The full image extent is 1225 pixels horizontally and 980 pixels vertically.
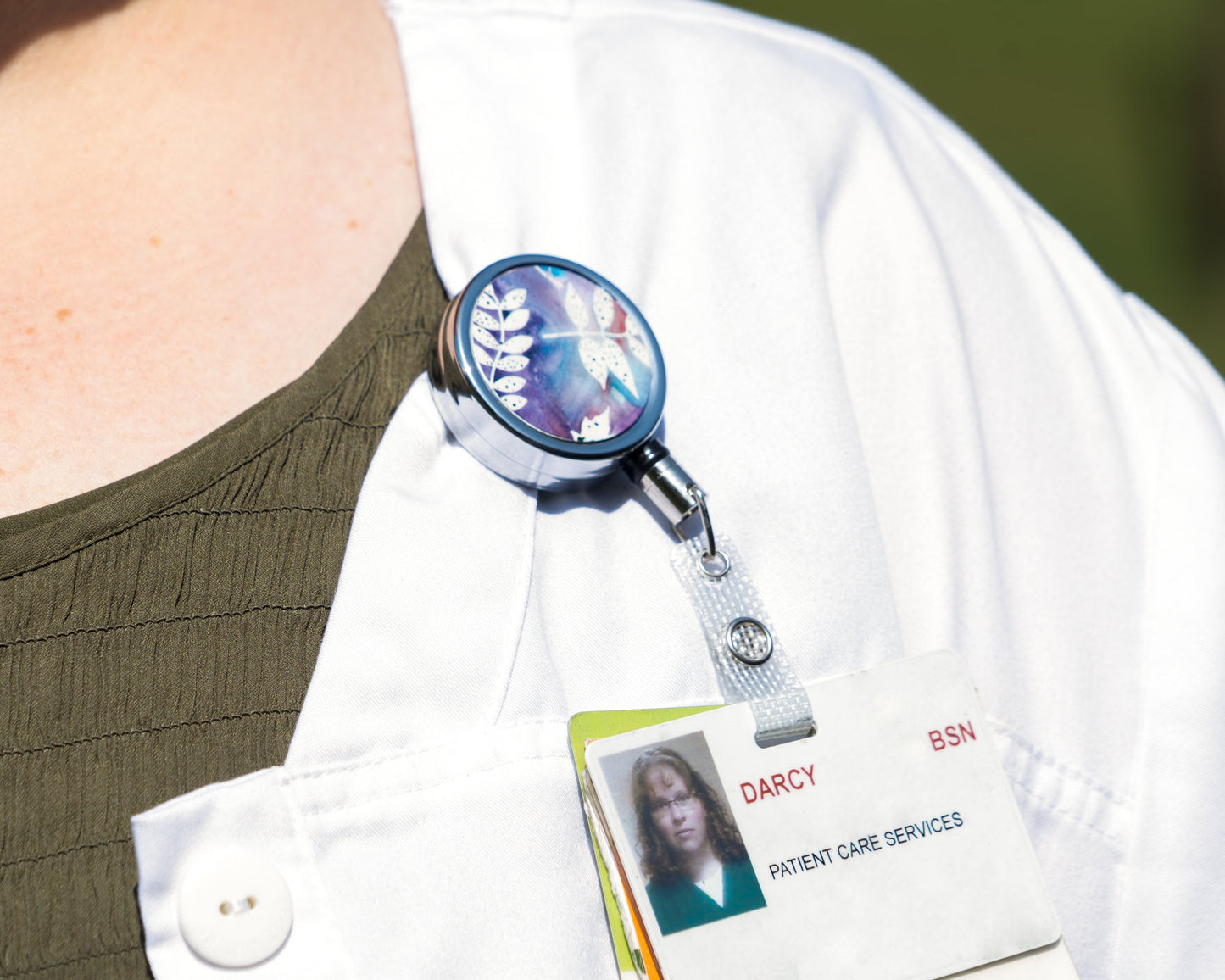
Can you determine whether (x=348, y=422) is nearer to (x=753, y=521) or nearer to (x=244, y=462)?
(x=244, y=462)

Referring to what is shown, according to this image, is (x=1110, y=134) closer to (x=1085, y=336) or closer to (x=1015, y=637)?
(x=1085, y=336)

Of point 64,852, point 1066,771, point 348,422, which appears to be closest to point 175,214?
point 348,422

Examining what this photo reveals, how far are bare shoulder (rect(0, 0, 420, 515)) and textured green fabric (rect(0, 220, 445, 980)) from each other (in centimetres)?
8

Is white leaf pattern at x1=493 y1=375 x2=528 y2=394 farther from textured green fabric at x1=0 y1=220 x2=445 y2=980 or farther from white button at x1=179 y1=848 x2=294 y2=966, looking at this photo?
white button at x1=179 y1=848 x2=294 y2=966

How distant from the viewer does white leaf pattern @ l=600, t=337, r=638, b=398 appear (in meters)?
0.67

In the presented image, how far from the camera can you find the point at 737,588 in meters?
0.67

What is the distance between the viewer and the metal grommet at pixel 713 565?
67 cm

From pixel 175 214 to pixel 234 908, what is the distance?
1.61 feet

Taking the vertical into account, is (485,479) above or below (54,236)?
below

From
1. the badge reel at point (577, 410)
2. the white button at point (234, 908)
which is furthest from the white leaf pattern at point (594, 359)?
the white button at point (234, 908)

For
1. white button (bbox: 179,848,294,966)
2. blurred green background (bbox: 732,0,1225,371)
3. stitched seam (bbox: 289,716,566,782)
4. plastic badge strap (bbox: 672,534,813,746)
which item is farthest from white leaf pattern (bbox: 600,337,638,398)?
blurred green background (bbox: 732,0,1225,371)

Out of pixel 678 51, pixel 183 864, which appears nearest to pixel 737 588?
pixel 183 864

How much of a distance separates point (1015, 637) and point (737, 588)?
0.24 metres

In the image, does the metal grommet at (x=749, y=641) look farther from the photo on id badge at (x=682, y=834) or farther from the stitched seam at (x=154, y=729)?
the stitched seam at (x=154, y=729)
